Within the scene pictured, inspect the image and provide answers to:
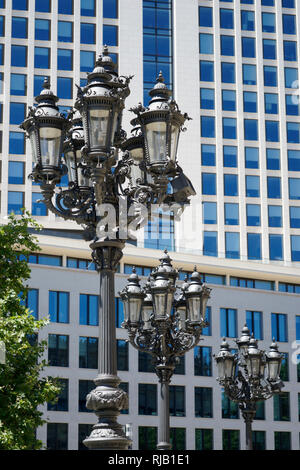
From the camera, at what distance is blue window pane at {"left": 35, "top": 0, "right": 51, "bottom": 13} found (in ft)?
206

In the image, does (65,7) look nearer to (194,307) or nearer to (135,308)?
(135,308)

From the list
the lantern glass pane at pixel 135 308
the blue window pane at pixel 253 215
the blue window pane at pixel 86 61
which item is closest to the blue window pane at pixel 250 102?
the blue window pane at pixel 253 215

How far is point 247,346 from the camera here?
2138cm

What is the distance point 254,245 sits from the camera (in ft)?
204

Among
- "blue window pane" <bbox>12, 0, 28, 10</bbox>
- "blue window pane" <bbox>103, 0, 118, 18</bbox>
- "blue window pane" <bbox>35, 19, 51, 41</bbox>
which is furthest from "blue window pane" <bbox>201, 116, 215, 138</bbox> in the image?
"blue window pane" <bbox>12, 0, 28, 10</bbox>

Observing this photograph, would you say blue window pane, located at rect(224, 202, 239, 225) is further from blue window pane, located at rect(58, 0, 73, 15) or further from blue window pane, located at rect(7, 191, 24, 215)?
blue window pane, located at rect(58, 0, 73, 15)

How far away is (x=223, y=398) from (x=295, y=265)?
1122cm

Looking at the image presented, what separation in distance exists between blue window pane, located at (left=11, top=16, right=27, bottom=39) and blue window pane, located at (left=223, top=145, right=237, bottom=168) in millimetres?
16614

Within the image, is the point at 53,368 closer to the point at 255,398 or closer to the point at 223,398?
the point at 223,398

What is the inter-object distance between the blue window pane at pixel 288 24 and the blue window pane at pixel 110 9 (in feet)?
43.4

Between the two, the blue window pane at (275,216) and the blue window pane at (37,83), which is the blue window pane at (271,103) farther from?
the blue window pane at (37,83)

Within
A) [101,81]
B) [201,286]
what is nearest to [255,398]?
[201,286]

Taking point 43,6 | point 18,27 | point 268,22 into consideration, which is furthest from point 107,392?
point 268,22

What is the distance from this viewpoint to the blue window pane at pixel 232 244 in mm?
61372
